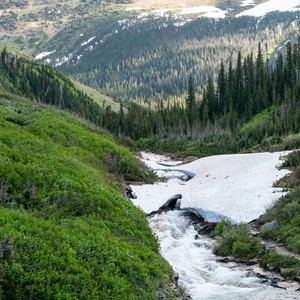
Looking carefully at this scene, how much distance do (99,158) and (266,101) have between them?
6804cm

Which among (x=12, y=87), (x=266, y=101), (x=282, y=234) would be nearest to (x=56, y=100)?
(x=12, y=87)

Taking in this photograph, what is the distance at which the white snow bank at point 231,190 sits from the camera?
86.4ft

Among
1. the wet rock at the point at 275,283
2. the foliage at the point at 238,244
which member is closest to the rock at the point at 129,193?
the foliage at the point at 238,244

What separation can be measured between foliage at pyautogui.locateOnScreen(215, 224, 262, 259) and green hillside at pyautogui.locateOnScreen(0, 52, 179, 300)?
4761 mm

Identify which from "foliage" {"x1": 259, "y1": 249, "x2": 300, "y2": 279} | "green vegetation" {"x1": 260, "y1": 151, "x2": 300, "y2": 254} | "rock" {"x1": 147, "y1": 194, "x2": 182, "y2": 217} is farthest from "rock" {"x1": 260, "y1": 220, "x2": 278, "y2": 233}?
"rock" {"x1": 147, "y1": 194, "x2": 182, "y2": 217}

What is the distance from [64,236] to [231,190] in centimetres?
1836

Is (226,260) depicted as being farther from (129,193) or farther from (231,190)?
(129,193)

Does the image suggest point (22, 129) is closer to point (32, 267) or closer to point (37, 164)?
point (37, 164)

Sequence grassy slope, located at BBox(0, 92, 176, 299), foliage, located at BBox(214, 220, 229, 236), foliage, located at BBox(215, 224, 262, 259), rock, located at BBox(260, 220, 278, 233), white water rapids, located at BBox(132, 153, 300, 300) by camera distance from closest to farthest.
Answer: grassy slope, located at BBox(0, 92, 176, 299) < white water rapids, located at BBox(132, 153, 300, 300) < foliage, located at BBox(215, 224, 262, 259) < rock, located at BBox(260, 220, 278, 233) < foliage, located at BBox(214, 220, 229, 236)

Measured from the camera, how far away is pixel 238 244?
21.3 metres

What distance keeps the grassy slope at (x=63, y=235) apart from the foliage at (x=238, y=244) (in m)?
4.82

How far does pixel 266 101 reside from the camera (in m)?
93.4

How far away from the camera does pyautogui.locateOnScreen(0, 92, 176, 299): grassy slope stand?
11266mm

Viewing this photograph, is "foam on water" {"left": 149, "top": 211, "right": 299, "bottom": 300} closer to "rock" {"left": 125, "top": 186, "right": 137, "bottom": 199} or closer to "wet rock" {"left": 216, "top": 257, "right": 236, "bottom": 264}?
"wet rock" {"left": 216, "top": 257, "right": 236, "bottom": 264}
